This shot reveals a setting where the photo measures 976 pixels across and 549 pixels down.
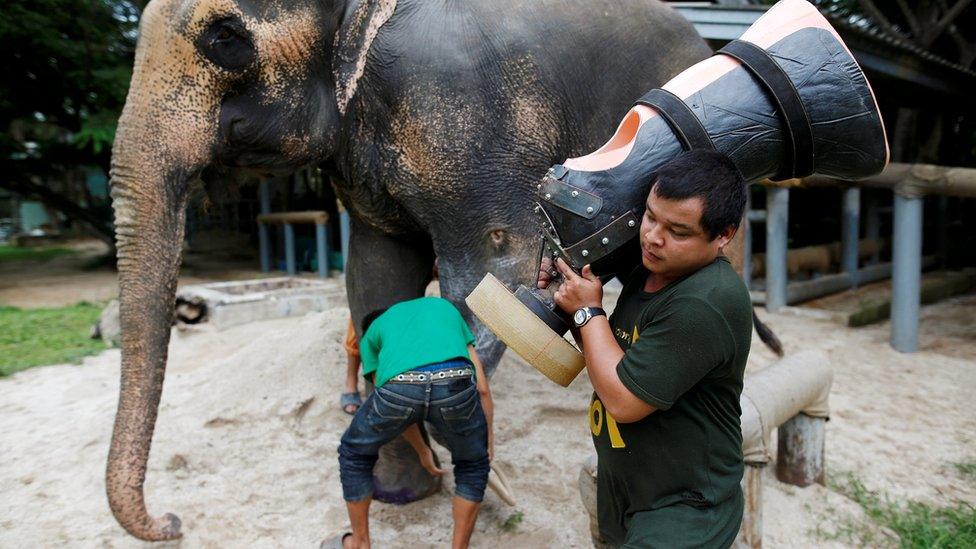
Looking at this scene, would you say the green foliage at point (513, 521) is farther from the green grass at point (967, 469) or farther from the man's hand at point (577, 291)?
the green grass at point (967, 469)

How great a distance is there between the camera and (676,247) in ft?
4.20

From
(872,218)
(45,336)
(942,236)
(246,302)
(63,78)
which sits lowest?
(45,336)

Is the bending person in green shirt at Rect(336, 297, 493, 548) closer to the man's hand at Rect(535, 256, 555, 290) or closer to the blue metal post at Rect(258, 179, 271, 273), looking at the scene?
the man's hand at Rect(535, 256, 555, 290)

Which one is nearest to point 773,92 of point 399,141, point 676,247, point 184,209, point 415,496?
point 676,247

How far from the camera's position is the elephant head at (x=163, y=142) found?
193cm

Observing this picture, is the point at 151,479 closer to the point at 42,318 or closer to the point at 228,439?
the point at 228,439

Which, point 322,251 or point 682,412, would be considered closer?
point 682,412

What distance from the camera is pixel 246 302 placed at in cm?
625

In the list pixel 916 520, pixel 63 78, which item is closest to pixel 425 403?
pixel 916 520

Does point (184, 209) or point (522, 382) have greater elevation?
point (184, 209)

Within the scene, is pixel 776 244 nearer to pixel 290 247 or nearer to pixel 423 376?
pixel 423 376

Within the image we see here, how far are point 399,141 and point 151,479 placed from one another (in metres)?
1.89

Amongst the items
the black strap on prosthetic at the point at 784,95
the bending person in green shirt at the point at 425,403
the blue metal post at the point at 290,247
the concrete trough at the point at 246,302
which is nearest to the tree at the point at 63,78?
the blue metal post at the point at 290,247

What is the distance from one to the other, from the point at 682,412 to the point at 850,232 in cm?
688
